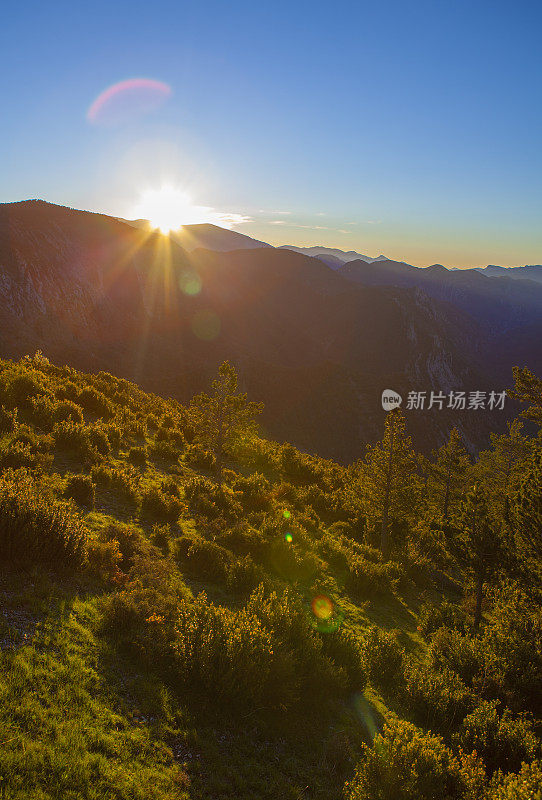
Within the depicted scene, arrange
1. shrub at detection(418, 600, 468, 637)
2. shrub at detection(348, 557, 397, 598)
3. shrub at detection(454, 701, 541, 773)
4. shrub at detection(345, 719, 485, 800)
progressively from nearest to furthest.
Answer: shrub at detection(345, 719, 485, 800) → shrub at detection(454, 701, 541, 773) → shrub at detection(418, 600, 468, 637) → shrub at detection(348, 557, 397, 598)

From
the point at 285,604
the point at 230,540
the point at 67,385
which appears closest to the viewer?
the point at 285,604

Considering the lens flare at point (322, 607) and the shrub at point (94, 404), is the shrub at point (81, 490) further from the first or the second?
the shrub at point (94, 404)

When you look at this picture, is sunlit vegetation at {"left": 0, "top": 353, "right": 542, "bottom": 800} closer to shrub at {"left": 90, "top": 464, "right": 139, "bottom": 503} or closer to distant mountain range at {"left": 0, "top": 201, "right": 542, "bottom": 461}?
shrub at {"left": 90, "top": 464, "right": 139, "bottom": 503}

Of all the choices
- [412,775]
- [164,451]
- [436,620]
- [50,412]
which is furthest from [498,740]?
[50,412]

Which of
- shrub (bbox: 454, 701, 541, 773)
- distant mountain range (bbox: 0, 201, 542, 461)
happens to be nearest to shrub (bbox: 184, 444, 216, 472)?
shrub (bbox: 454, 701, 541, 773)

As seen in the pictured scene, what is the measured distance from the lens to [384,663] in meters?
9.44

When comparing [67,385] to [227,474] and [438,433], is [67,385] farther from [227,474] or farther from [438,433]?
[438,433]

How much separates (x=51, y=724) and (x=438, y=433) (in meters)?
117

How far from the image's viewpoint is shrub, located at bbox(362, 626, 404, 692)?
30.3 ft

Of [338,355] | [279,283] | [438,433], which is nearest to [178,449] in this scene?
[438,433]

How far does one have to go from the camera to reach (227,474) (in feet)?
63.8

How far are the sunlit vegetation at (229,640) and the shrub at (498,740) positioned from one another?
0.04 meters

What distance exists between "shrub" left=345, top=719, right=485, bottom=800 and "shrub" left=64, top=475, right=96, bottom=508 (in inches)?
326

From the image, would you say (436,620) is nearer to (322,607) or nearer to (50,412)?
(322,607)
